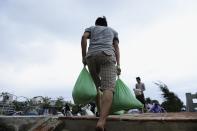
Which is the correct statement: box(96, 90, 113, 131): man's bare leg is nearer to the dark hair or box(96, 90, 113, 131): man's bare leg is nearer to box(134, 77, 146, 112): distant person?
the dark hair

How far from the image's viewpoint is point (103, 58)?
3.52 metres

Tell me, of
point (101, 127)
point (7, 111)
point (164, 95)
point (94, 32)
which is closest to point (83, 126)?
point (101, 127)

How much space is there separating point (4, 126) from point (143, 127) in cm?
205

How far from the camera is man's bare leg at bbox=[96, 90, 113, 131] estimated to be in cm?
316

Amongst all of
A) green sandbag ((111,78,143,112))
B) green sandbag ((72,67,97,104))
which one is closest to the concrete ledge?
green sandbag ((111,78,143,112))

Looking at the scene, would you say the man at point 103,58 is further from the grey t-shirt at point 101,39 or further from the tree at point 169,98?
the tree at point 169,98

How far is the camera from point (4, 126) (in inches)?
171

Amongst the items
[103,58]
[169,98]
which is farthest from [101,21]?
[169,98]

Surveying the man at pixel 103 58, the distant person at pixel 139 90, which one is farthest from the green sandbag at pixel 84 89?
the distant person at pixel 139 90

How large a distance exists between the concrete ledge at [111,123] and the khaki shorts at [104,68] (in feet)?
1.13

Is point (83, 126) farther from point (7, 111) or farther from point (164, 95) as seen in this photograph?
point (164, 95)

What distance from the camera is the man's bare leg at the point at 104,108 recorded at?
316cm

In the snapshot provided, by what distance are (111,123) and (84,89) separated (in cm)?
45

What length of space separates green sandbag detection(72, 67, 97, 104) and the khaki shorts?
4.0 inches
